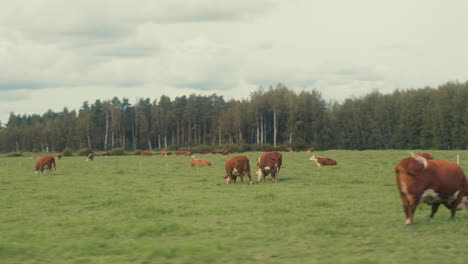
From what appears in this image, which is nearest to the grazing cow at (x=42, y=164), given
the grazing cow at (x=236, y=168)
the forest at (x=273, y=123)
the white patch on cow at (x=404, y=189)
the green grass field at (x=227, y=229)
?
the green grass field at (x=227, y=229)

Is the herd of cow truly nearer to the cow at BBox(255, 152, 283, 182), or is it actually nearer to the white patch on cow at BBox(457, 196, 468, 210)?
the white patch on cow at BBox(457, 196, 468, 210)

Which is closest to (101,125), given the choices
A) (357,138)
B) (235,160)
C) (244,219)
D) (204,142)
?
(204,142)

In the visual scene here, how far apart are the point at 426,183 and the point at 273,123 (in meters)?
103

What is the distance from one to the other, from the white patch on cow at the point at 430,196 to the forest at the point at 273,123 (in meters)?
76.8

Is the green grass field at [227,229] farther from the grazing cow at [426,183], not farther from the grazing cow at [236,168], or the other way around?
the grazing cow at [236,168]

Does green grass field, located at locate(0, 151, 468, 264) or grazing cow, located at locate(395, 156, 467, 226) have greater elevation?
grazing cow, located at locate(395, 156, 467, 226)

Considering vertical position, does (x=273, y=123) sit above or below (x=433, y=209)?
above

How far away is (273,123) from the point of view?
374 ft

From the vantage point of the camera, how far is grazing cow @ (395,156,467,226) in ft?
Result: 36.7

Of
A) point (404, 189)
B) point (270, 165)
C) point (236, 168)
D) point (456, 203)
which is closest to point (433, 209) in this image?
point (456, 203)

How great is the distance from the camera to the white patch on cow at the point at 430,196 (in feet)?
37.1

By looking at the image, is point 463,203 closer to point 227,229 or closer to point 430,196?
point 430,196

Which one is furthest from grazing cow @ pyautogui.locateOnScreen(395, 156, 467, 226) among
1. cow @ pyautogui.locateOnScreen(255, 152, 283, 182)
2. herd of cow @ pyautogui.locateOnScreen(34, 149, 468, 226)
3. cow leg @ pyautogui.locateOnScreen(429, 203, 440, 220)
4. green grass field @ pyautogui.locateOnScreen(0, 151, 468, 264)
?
cow @ pyautogui.locateOnScreen(255, 152, 283, 182)

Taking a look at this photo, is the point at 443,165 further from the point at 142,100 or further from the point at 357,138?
the point at 142,100
